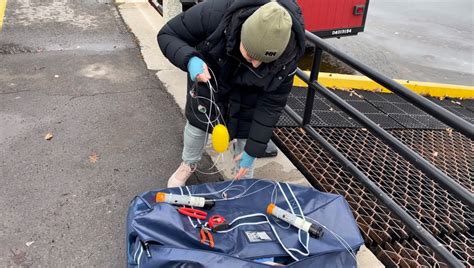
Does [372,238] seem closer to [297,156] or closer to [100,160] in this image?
[297,156]

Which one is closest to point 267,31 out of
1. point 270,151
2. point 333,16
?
point 270,151

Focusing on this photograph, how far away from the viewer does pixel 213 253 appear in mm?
1809

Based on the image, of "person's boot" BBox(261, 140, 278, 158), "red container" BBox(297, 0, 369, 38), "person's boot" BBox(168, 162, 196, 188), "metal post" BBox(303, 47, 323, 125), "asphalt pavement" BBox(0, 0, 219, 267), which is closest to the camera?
"asphalt pavement" BBox(0, 0, 219, 267)

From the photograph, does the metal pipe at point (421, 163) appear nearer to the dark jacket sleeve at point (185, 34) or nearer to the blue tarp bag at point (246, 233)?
the blue tarp bag at point (246, 233)

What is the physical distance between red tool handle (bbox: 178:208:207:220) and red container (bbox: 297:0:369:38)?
15.6 feet

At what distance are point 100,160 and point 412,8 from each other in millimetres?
11589

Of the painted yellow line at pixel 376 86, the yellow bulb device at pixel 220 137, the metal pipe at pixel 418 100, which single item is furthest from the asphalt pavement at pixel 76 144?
the painted yellow line at pixel 376 86

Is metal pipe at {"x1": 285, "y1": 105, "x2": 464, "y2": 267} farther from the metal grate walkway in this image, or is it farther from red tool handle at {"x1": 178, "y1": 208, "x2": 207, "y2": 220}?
red tool handle at {"x1": 178, "y1": 208, "x2": 207, "y2": 220}

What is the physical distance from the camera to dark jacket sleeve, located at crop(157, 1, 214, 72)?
213 centimetres

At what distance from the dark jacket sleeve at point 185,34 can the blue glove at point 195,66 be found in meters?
0.03

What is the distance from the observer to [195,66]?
6.85 ft

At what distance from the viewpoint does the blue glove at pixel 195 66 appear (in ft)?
6.83

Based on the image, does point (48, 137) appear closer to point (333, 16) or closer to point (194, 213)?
point (194, 213)

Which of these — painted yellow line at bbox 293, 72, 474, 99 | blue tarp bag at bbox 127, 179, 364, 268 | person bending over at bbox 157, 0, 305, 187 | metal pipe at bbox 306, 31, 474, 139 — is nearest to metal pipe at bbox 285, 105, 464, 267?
blue tarp bag at bbox 127, 179, 364, 268
